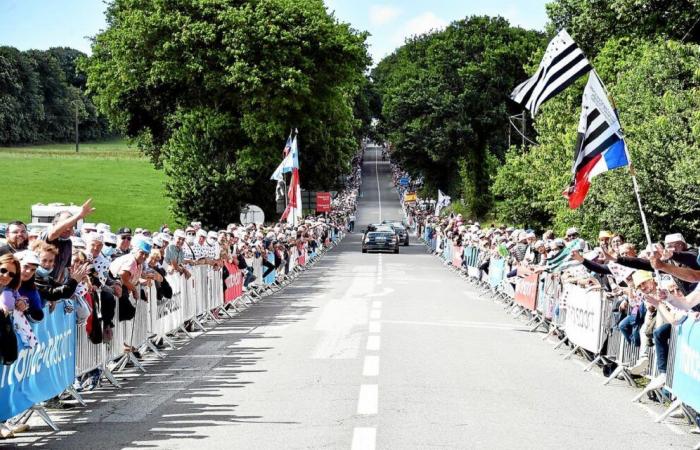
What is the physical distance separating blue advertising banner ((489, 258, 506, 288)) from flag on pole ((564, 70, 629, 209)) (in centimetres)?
1336

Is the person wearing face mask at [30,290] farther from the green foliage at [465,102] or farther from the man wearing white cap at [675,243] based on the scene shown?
Result: the green foliage at [465,102]

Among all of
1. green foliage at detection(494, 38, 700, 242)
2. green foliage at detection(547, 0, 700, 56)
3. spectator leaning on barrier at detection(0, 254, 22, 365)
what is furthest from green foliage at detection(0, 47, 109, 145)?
spectator leaning on barrier at detection(0, 254, 22, 365)

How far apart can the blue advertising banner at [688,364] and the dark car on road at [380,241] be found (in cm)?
4961

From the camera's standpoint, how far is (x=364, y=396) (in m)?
11.3

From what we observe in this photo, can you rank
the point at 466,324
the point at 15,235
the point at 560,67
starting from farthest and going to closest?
the point at 466,324 < the point at 560,67 < the point at 15,235

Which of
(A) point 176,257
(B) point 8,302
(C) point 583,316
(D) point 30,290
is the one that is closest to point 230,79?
(A) point 176,257

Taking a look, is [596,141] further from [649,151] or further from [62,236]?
[649,151]

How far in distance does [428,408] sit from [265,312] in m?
13.7

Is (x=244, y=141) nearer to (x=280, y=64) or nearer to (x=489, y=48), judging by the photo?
(x=280, y=64)

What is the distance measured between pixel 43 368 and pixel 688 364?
6.16 metres

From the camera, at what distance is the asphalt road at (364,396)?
9.20 metres

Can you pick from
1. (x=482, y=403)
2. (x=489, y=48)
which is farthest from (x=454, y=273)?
(x=489, y=48)

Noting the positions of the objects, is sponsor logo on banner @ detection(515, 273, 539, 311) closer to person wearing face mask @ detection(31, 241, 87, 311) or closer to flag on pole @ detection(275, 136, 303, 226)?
person wearing face mask @ detection(31, 241, 87, 311)

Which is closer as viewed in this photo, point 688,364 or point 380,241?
point 688,364
